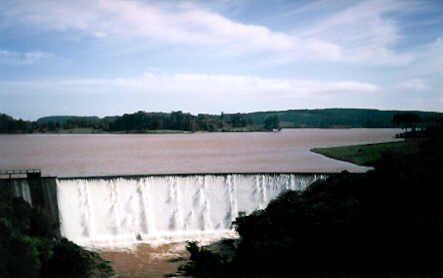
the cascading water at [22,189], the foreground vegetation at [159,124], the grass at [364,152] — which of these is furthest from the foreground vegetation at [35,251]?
the foreground vegetation at [159,124]

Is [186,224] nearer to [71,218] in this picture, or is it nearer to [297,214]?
[71,218]

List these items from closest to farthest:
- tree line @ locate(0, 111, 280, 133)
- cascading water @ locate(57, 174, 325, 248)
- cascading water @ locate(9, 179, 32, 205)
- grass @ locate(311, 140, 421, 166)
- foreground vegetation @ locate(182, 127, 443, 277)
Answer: foreground vegetation @ locate(182, 127, 443, 277) → cascading water @ locate(9, 179, 32, 205) → cascading water @ locate(57, 174, 325, 248) → grass @ locate(311, 140, 421, 166) → tree line @ locate(0, 111, 280, 133)

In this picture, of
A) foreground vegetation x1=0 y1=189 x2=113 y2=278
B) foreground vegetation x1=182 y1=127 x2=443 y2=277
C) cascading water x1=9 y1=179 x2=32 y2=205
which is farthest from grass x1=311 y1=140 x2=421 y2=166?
cascading water x1=9 y1=179 x2=32 y2=205

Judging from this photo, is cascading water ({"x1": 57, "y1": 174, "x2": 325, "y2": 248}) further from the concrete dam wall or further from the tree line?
the tree line

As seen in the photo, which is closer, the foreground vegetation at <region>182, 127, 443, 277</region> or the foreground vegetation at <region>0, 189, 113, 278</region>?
the foreground vegetation at <region>182, 127, 443, 277</region>

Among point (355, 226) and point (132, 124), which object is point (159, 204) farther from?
point (132, 124)

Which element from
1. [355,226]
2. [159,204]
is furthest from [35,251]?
[355,226]

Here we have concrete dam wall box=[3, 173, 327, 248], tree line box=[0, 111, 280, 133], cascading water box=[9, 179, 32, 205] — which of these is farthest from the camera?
tree line box=[0, 111, 280, 133]
